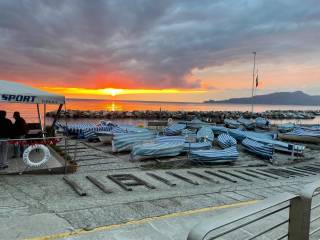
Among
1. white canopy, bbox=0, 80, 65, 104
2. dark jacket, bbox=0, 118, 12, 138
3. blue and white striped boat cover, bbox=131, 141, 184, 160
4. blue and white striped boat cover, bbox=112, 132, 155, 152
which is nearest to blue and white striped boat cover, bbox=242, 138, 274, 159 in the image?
blue and white striped boat cover, bbox=131, 141, 184, 160

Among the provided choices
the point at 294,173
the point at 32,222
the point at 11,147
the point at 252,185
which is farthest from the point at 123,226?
the point at 294,173

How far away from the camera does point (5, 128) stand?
1131 centimetres

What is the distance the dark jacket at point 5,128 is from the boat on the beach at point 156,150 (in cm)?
590

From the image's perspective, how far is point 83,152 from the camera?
16875mm

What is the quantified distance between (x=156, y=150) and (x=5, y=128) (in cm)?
717

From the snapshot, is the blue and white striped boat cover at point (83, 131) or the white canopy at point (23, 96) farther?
the blue and white striped boat cover at point (83, 131)

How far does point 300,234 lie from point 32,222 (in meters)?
4.62

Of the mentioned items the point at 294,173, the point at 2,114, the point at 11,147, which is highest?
the point at 2,114

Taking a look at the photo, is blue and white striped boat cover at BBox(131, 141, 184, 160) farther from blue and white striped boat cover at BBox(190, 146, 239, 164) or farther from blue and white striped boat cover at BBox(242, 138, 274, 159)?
blue and white striped boat cover at BBox(242, 138, 274, 159)

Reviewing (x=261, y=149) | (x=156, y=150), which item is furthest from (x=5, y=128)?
(x=261, y=149)

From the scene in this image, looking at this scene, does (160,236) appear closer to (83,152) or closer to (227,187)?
(227,187)

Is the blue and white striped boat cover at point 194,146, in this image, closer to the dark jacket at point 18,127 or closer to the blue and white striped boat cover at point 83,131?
the blue and white striped boat cover at point 83,131

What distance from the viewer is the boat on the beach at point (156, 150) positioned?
15.6m

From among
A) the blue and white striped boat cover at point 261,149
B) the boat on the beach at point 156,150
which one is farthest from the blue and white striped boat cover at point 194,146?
the blue and white striped boat cover at point 261,149
